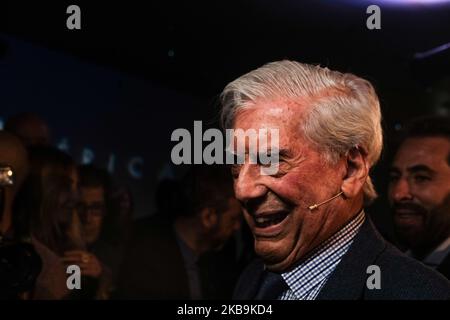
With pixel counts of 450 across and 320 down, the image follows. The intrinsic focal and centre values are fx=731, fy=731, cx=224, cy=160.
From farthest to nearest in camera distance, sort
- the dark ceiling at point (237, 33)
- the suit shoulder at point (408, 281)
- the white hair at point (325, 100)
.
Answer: the dark ceiling at point (237, 33)
the white hair at point (325, 100)
the suit shoulder at point (408, 281)

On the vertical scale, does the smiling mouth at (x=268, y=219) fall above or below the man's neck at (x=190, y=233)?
above

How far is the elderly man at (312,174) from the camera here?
171 cm

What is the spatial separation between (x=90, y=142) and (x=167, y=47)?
0.73 metres

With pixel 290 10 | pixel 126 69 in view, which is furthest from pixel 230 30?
pixel 126 69

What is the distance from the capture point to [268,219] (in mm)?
1747

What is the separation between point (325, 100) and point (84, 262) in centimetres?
130

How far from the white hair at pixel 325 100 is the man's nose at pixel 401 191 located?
0.82 meters

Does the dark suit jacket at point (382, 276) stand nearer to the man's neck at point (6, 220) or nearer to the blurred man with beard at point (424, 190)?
the blurred man with beard at point (424, 190)

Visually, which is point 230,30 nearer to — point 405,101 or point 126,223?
point 126,223

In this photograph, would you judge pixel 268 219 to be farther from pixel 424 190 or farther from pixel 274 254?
pixel 424 190

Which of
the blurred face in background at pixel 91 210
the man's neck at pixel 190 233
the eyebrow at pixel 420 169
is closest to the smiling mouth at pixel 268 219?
the eyebrow at pixel 420 169

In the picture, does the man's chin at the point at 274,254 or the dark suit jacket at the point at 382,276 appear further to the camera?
the man's chin at the point at 274,254

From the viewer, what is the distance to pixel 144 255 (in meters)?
2.86

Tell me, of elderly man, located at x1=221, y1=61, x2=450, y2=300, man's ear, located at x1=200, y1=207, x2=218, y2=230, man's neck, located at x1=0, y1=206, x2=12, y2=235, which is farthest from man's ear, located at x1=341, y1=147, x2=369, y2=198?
man's ear, located at x1=200, y1=207, x2=218, y2=230
